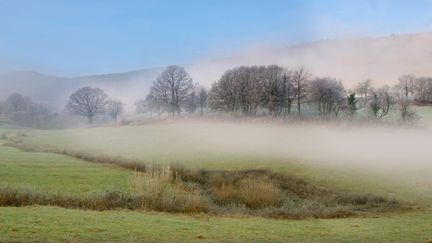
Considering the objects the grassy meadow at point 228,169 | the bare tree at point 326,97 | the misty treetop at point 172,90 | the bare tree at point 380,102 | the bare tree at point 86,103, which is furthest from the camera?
the bare tree at point 86,103

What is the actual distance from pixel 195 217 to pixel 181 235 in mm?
6231

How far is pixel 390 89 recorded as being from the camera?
145500 millimetres

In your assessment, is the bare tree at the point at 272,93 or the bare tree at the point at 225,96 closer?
the bare tree at the point at 272,93

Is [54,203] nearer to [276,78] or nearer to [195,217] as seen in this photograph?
[195,217]

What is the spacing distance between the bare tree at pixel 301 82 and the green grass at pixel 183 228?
321 ft

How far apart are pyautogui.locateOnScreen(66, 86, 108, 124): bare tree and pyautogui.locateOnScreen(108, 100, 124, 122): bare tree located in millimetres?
10265

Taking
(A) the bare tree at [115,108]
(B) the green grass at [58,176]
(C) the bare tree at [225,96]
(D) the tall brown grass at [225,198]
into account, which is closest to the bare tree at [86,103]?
(A) the bare tree at [115,108]

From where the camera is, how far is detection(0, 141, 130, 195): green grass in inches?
1538

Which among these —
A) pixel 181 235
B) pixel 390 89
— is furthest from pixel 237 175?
pixel 390 89

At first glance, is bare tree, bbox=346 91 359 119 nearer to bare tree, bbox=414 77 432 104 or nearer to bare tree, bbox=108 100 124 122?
bare tree, bbox=414 77 432 104

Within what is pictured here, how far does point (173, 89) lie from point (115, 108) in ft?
167

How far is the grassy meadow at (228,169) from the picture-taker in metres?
18.5

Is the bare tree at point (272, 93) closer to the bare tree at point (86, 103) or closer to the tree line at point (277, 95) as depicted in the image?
the tree line at point (277, 95)

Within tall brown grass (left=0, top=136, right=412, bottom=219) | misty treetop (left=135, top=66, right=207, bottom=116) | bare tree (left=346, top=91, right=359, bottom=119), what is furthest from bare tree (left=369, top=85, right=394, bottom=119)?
tall brown grass (left=0, top=136, right=412, bottom=219)
